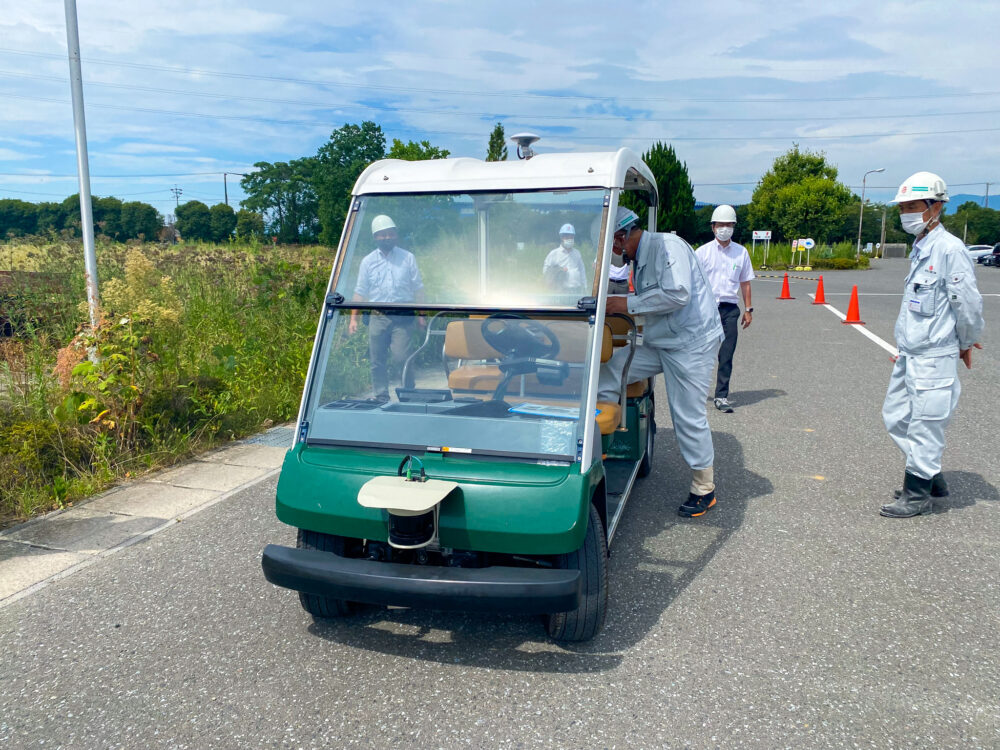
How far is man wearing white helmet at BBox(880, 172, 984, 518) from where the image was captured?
15.1 feet

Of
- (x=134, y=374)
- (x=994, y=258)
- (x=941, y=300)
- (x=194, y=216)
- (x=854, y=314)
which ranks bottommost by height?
(x=854, y=314)

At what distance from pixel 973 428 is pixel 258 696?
21.2 ft

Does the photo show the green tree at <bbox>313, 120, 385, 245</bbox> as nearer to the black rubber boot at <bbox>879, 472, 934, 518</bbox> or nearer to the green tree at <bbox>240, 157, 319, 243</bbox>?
the green tree at <bbox>240, 157, 319, 243</bbox>

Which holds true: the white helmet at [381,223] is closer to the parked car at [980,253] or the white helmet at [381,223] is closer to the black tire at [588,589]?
the black tire at [588,589]

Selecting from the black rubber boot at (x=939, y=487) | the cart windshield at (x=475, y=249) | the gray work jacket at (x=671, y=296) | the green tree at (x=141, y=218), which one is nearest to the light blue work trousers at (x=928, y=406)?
the black rubber boot at (x=939, y=487)

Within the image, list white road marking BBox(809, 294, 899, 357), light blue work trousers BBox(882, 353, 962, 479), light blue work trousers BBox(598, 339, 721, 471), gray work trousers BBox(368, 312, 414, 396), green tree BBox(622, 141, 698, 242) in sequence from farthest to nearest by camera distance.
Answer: green tree BBox(622, 141, 698, 242) → white road marking BBox(809, 294, 899, 357) → light blue work trousers BBox(882, 353, 962, 479) → light blue work trousers BBox(598, 339, 721, 471) → gray work trousers BBox(368, 312, 414, 396)

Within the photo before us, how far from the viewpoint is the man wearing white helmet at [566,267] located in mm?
3449

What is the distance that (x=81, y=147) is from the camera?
6.37 meters

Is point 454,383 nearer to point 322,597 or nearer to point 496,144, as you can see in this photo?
point 322,597

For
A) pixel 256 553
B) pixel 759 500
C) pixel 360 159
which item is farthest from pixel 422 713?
pixel 360 159

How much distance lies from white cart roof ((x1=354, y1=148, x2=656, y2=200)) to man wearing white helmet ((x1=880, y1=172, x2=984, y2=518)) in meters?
2.07

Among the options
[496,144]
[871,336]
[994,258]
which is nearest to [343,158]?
[496,144]

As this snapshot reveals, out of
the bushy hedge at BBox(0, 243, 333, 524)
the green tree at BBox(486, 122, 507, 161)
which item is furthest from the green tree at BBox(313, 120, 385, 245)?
the bushy hedge at BBox(0, 243, 333, 524)

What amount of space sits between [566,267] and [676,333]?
4.30 feet
